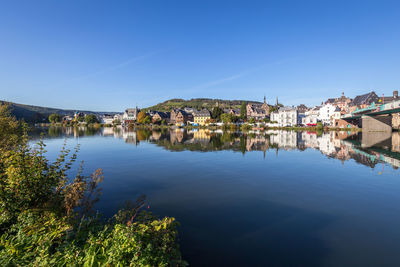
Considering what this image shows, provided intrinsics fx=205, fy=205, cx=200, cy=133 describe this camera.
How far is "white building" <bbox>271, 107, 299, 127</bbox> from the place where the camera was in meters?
117

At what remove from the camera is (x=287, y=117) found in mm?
118812

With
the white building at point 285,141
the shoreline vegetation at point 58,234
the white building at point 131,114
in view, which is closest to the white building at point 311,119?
the white building at point 285,141

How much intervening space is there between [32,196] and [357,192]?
16.3m

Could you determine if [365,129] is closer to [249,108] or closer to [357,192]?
[357,192]

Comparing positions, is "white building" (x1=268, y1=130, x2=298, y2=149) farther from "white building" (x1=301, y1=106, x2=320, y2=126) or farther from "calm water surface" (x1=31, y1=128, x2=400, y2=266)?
"white building" (x1=301, y1=106, x2=320, y2=126)

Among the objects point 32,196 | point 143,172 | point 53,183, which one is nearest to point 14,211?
point 32,196

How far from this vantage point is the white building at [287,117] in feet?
384

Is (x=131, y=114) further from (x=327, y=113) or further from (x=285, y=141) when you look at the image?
(x=285, y=141)

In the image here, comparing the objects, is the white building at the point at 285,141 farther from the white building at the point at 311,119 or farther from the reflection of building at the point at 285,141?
the white building at the point at 311,119

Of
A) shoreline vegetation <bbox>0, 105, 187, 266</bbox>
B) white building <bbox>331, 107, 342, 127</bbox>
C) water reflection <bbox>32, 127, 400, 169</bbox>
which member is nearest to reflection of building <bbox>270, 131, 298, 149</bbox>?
water reflection <bbox>32, 127, 400, 169</bbox>

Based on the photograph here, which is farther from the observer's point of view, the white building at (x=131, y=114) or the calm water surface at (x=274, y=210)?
the white building at (x=131, y=114)

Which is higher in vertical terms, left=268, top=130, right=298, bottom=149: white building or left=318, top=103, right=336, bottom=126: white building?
left=318, top=103, right=336, bottom=126: white building

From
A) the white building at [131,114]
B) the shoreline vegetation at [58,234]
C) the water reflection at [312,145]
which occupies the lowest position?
the water reflection at [312,145]

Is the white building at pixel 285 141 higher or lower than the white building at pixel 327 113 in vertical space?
lower
